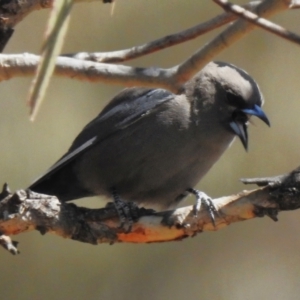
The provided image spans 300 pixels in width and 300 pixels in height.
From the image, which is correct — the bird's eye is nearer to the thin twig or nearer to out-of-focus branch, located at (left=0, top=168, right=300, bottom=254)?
out-of-focus branch, located at (left=0, top=168, right=300, bottom=254)

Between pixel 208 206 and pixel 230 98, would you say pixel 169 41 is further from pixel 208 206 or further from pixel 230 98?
pixel 230 98

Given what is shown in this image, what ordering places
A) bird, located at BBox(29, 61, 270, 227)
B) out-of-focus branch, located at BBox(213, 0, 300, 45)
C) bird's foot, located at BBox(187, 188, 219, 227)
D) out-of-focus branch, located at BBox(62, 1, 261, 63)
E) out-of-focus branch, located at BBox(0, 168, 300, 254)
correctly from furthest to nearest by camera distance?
bird, located at BBox(29, 61, 270, 227) < bird's foot, located at BBox(187, 188, 219, 227) < out-of-focus branch, located at BBox(0, 168, 300, 254) < out-of-focus branch, located at BBox(62, 1, 261, 63) < out-of-focus branch, located at BBox(213, 0, 300, 45)

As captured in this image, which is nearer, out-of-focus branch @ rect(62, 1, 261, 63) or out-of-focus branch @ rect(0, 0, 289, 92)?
out-of-focus branch @ rect(0, 0, 289, 92)

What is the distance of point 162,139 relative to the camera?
242 centimetres

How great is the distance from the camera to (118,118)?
2576 millimetres

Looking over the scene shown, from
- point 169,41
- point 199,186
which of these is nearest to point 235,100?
point 169,41

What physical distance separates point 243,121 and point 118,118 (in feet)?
1.55

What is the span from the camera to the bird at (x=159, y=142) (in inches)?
96.3

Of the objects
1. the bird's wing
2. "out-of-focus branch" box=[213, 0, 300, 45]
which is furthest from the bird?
"out-of-focus branch" box=[213, 0, 300, 45]

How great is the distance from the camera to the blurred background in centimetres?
389

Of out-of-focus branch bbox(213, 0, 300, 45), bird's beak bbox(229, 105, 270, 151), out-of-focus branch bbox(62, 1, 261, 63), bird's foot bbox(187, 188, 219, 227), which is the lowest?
bird's foot bbox(187, 188, 219, 227)

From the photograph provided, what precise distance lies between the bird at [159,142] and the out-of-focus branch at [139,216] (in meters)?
0.34

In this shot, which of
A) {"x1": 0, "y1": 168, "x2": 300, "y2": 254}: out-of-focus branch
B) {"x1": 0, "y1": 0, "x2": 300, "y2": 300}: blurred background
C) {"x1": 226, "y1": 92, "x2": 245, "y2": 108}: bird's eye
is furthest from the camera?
{"x1": 0, "y1": 0, "x2": 300, "y2": 300}: blurred background

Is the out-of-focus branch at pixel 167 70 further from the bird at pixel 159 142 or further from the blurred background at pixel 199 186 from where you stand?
the blurred background at pixel 199 186
